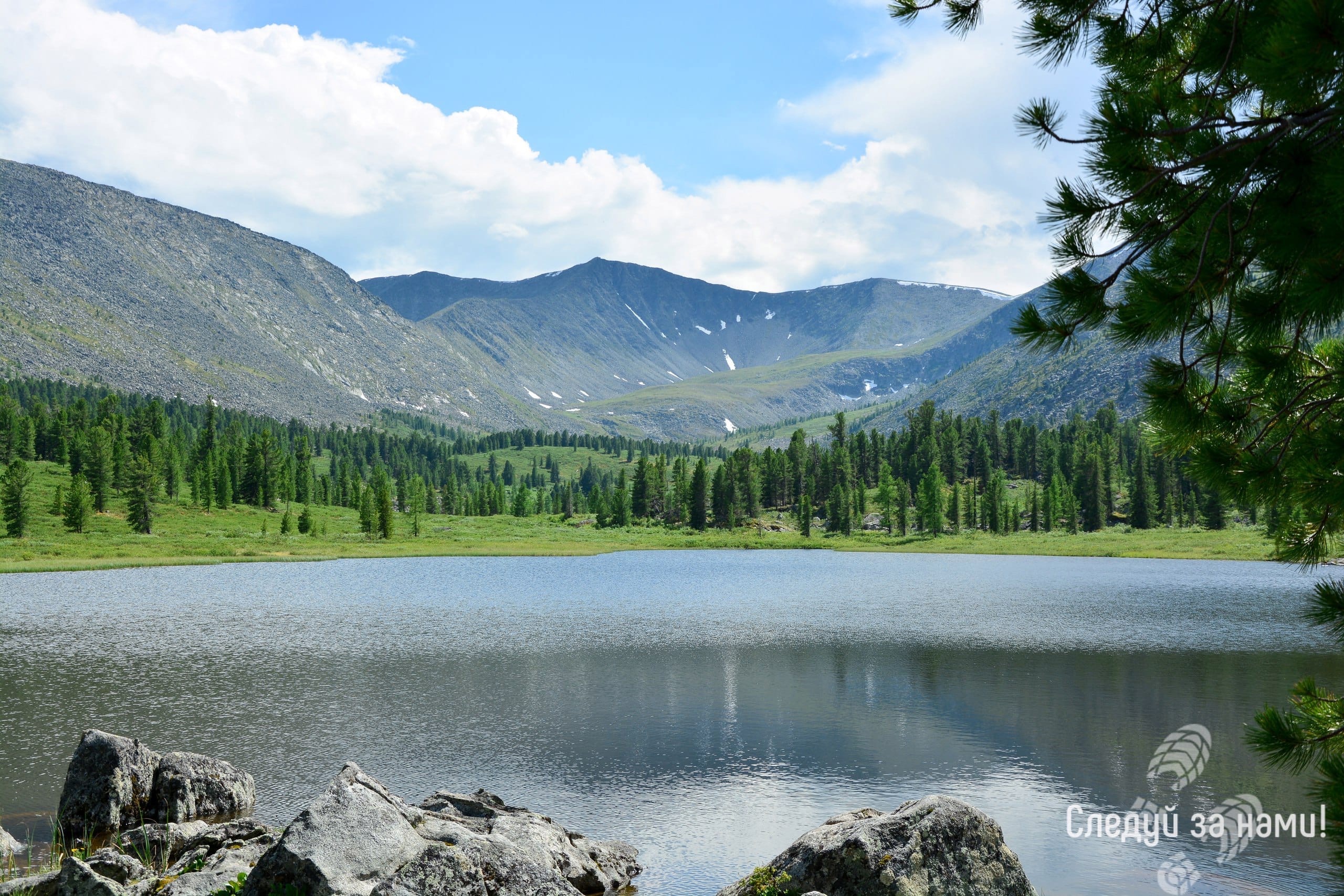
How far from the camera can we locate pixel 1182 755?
24.0 meters

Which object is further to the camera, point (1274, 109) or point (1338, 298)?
point (1274, 109)

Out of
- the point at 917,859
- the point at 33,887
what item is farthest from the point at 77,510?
the point at 917,859

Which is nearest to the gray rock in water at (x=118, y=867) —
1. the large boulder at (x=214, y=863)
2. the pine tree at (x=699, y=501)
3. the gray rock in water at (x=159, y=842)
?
the large boulder at (x=214, y=863)

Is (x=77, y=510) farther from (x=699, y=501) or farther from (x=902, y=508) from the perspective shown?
(x=902, y=508)

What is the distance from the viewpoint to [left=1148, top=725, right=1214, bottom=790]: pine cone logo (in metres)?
22.4

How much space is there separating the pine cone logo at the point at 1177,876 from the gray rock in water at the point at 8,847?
21.4 m

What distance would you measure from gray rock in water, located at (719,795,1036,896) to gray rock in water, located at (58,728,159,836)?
1336cm

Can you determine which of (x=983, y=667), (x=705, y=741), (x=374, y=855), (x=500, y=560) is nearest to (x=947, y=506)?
(x=500, y=560)

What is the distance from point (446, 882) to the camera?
11.7m

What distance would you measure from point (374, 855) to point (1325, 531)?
13.4 m

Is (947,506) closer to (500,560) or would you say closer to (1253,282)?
(500,560)

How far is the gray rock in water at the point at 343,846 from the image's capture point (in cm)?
1196

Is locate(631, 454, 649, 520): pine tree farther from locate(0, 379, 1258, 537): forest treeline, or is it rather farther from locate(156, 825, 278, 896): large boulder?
locate(156, 825, 278, 896): large boulder

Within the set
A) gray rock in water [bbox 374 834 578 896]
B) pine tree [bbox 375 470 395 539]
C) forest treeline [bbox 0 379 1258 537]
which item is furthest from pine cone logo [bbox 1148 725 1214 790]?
pine tree [bbox 375 470 395 539]
